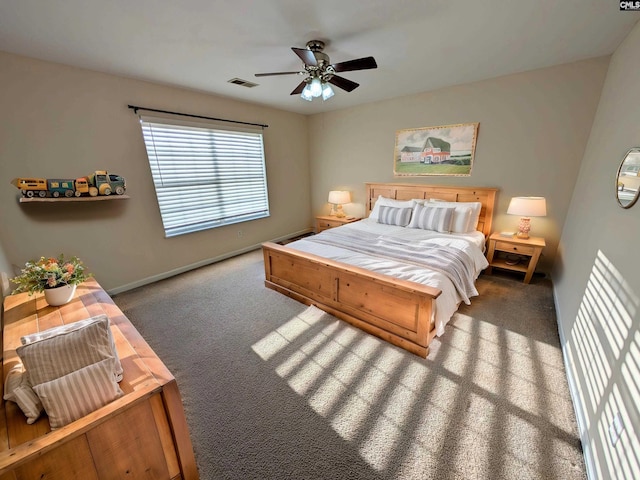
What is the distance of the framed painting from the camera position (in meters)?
3.38

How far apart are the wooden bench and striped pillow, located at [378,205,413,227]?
3.14 meters

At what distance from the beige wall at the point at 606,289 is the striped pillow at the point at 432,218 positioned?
1.16 metres

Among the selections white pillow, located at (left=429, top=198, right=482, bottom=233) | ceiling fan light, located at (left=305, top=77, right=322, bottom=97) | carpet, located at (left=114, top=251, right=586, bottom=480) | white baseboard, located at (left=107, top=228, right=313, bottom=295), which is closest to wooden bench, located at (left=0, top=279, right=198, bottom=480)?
carpet, located at (left=114, top=251, right=586, bottom=480)

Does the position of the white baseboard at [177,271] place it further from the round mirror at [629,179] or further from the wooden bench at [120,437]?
the round mirror at [629,179]

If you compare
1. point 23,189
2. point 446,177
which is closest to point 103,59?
point 23,189

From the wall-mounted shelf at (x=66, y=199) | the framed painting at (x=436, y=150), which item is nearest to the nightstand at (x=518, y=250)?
the framed painting at (x=436, y=150)

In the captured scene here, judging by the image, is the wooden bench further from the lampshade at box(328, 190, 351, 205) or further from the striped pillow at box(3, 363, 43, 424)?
the lampshade at box(328, 190, 351, 205)

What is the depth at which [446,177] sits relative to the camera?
142 inches

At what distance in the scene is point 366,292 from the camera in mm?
2174

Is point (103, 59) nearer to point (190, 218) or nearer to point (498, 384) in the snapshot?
point (190, 218)

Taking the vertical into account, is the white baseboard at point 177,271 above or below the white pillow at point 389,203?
below


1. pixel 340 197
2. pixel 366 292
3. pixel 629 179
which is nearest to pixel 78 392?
pixel 366 292

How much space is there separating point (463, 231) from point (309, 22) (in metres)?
2.75

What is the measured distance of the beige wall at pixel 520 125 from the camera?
267 cm
